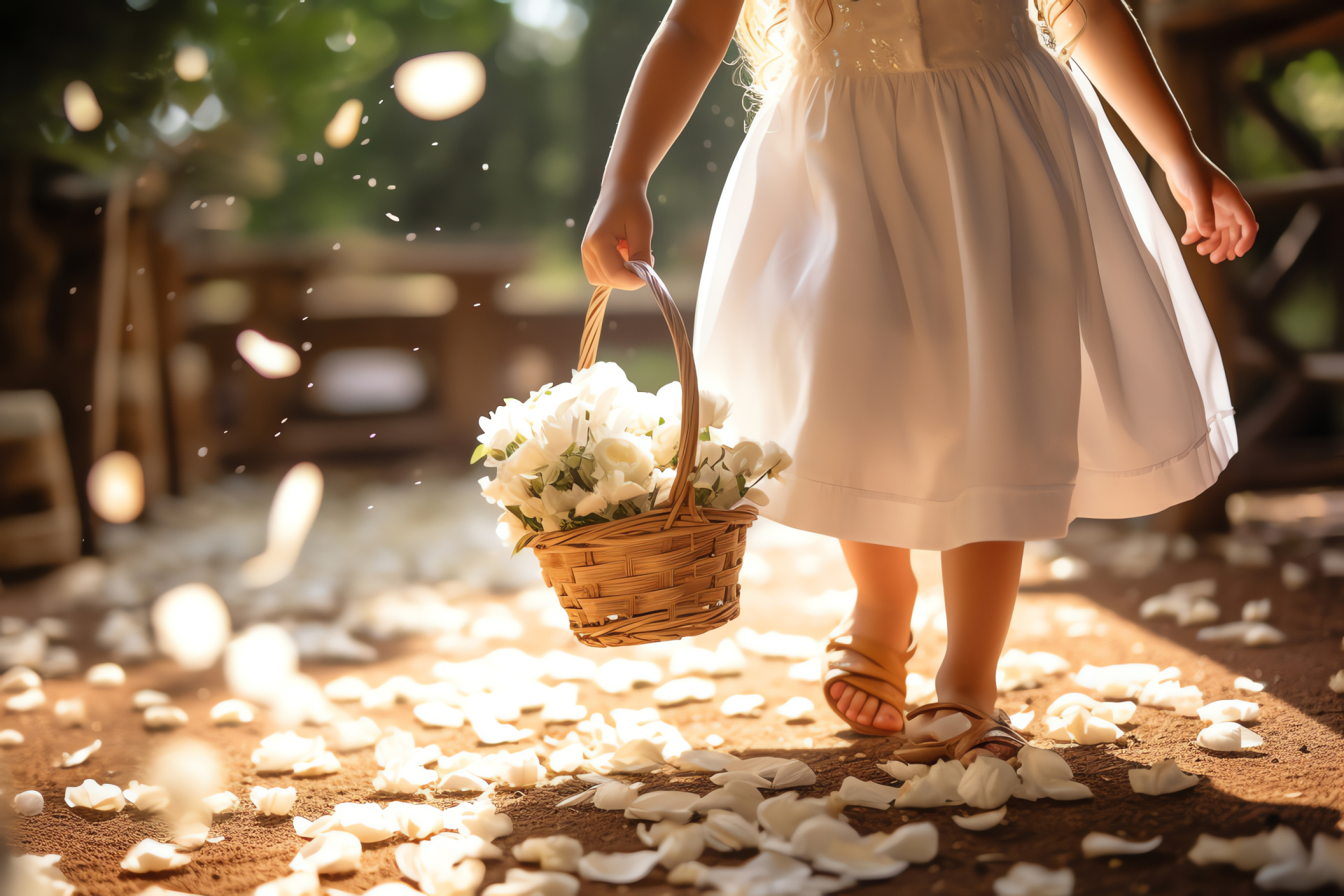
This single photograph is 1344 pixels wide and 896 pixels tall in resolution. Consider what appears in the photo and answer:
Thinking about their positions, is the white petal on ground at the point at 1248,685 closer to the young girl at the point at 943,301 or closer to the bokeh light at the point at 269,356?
the young girl at the point at 943,301

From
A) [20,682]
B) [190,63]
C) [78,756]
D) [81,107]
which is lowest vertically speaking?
[78,756]

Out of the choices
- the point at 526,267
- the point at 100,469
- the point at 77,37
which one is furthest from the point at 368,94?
the point at 100,469

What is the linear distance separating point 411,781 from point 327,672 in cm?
61

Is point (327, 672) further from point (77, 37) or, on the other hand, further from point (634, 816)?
point (77, 37)

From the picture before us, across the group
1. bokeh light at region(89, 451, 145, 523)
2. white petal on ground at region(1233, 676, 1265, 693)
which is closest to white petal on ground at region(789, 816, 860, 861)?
white petal on ground at region(1233, 676, 1265, 693)

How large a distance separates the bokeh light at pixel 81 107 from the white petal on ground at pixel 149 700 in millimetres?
1806

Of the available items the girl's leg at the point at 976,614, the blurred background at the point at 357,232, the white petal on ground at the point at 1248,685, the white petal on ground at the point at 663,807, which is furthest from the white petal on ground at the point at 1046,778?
the blurred background at the point at 357,232

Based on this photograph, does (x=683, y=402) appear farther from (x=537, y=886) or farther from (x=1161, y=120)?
(x=1161, y=120)

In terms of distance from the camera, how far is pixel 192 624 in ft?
6.63

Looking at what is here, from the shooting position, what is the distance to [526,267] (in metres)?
4.67

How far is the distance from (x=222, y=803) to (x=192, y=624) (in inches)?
40.3

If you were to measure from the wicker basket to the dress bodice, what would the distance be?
397 mm

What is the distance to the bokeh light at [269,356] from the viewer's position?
414 cm

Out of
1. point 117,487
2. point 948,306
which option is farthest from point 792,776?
point 117,487
